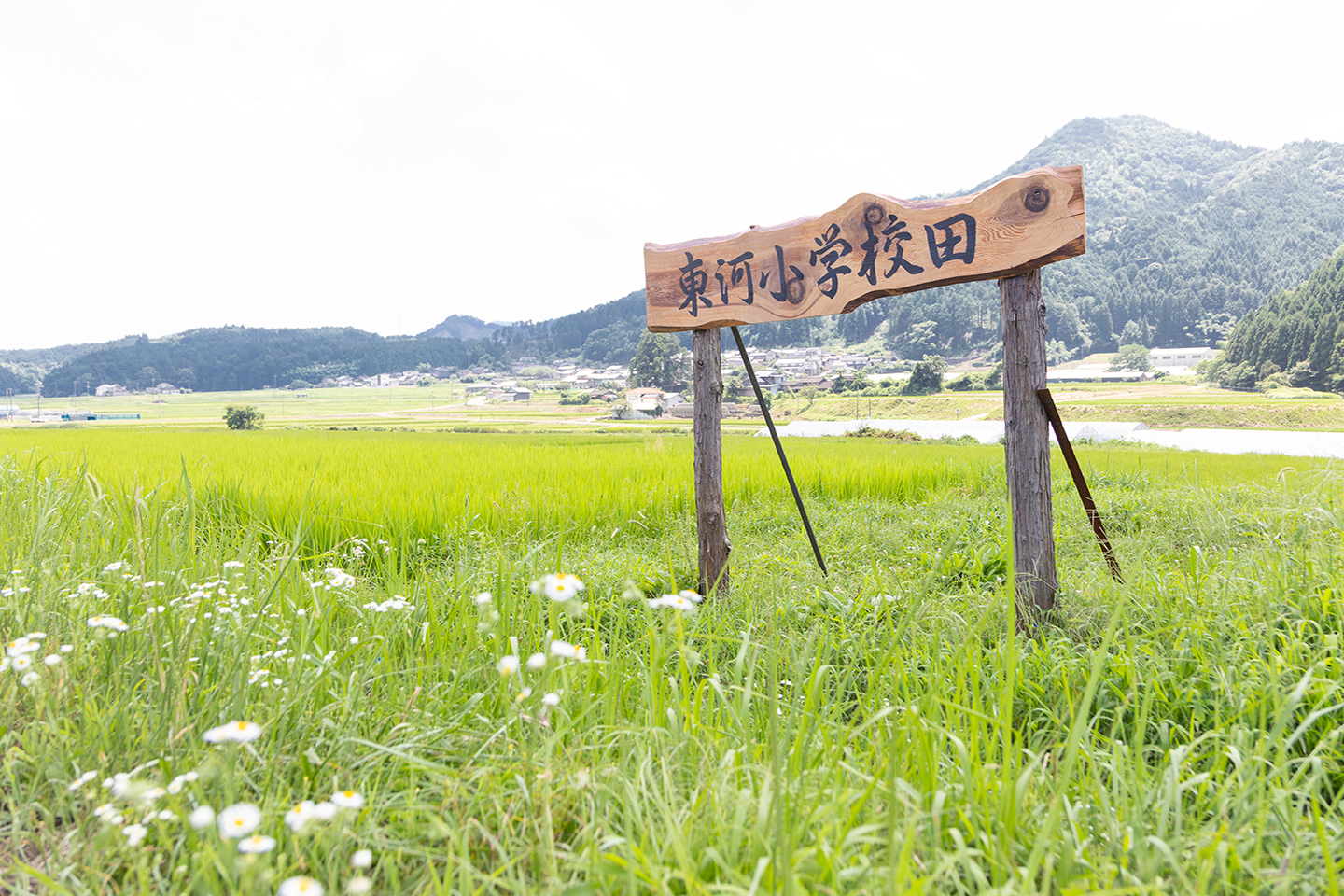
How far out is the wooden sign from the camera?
2602mm

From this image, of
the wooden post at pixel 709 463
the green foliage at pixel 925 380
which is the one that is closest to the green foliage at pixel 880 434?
the wooden post at pixel 709 463

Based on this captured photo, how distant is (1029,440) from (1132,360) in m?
109

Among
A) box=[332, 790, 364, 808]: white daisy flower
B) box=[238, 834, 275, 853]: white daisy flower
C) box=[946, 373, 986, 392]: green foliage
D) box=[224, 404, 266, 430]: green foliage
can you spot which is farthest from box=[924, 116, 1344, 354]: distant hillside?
box=[238, 834, 275, 853]: white daisy flower

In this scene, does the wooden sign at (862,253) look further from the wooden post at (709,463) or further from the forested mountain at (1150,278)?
the forested mountain at (1150,278)

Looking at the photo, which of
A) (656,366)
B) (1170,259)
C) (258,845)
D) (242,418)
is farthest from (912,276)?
(1170,259)

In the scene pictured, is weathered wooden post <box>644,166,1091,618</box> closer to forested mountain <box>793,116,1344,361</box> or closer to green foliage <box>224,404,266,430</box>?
green foliage <box>224,404,266,430</box>

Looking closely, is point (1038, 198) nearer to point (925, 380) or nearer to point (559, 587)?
point (559, 587)

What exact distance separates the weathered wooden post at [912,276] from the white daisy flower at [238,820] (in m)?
2.11

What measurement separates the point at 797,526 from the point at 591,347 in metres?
116

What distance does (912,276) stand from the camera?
115 inches

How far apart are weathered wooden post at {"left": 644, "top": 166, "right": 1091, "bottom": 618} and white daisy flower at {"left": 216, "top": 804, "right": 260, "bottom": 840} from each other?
2115 mm

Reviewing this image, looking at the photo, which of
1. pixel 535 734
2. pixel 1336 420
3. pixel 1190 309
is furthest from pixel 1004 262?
pixel 1190 309

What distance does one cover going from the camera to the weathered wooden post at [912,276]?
2.63 metres

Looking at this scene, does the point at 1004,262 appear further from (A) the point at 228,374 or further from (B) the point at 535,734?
(A) the point at 228,374
